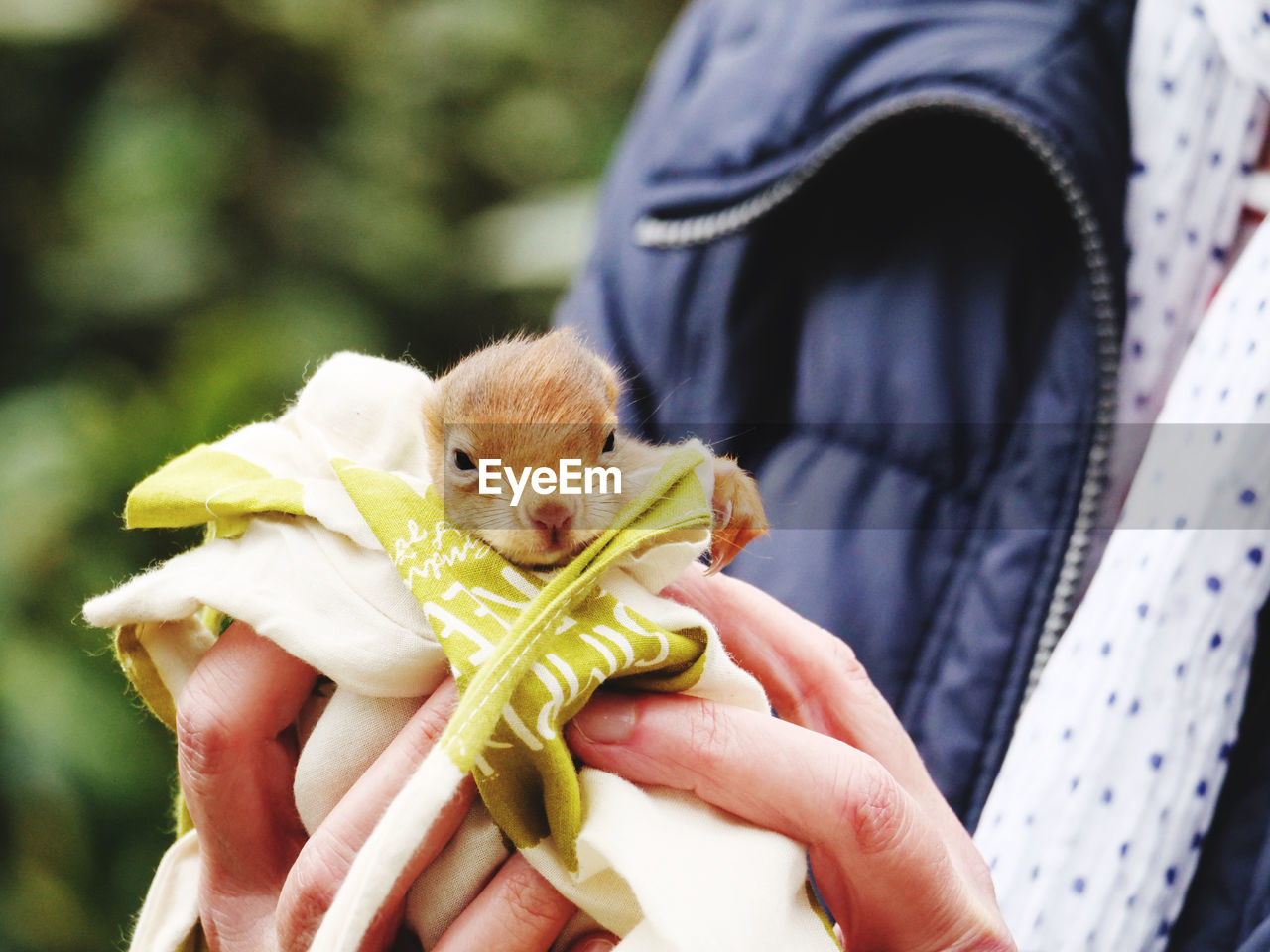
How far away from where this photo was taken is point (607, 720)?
1.76 ft

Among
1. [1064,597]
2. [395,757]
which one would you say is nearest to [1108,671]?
[1064,597]

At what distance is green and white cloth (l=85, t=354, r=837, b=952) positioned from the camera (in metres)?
0.48

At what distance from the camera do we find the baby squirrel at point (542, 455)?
59cm

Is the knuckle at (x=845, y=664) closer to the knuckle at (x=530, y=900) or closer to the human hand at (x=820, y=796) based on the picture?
the human hand at (x=820, y=796)

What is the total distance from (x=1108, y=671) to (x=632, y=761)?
17.2 inches

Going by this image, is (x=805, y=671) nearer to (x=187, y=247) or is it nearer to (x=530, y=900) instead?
(x=530, y=900)

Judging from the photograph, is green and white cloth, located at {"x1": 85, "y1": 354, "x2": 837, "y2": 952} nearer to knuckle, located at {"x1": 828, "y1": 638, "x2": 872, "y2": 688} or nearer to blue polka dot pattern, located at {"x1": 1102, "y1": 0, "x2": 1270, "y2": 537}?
knuckle, located at {"x1": 828, "y1": 638, "x2": 872, "y2": 688}

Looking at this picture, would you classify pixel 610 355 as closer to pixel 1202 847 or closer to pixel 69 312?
pixel 1202 847

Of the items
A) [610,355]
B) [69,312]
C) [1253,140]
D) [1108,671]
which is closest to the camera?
[1108,671]

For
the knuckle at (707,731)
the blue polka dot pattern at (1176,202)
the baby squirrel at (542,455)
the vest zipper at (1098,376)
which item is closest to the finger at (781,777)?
the knuckle at (707,731)

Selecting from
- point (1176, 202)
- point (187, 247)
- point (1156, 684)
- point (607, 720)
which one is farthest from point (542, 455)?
point (187, 247)

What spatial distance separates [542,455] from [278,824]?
0.27 m

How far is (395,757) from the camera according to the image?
54 centimetres

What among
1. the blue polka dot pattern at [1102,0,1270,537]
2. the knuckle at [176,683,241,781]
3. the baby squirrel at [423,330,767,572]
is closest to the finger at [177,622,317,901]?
the knuckle at [176,683,241,781]
